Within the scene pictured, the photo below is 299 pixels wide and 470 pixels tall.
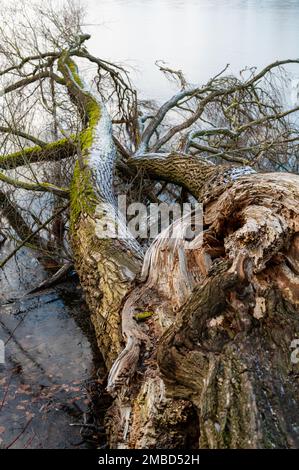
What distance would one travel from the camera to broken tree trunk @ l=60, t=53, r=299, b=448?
2.13 m

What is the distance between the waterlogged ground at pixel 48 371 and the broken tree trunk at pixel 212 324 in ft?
3.61

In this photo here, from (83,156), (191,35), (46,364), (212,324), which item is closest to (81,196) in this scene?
(83,156)

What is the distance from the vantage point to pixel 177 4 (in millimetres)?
36844

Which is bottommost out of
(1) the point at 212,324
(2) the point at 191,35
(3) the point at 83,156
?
(1) the point at 212,324

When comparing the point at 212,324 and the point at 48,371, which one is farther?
the point at 48,371

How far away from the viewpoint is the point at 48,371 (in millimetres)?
5250

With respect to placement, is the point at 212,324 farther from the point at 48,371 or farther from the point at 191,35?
the point at 191,35

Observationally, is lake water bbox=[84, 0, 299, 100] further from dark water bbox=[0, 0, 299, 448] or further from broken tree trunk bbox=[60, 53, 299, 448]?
broken tree trunk bbox=[60, 53, 299, 448]

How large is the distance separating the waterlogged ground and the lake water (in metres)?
7.31

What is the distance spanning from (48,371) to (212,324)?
A: 3257 millimetres

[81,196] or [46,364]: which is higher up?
[81,196]

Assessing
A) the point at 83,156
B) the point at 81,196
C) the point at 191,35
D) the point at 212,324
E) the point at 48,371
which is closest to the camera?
the point at 212,324

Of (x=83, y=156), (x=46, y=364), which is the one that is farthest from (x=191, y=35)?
(x=46, y=364)

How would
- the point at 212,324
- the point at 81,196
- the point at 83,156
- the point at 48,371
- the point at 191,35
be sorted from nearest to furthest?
1. the point at 212,324
2. the point at 48,371
3. the point at 81,196
4. the point at 83,156
5. the point at 191,35
